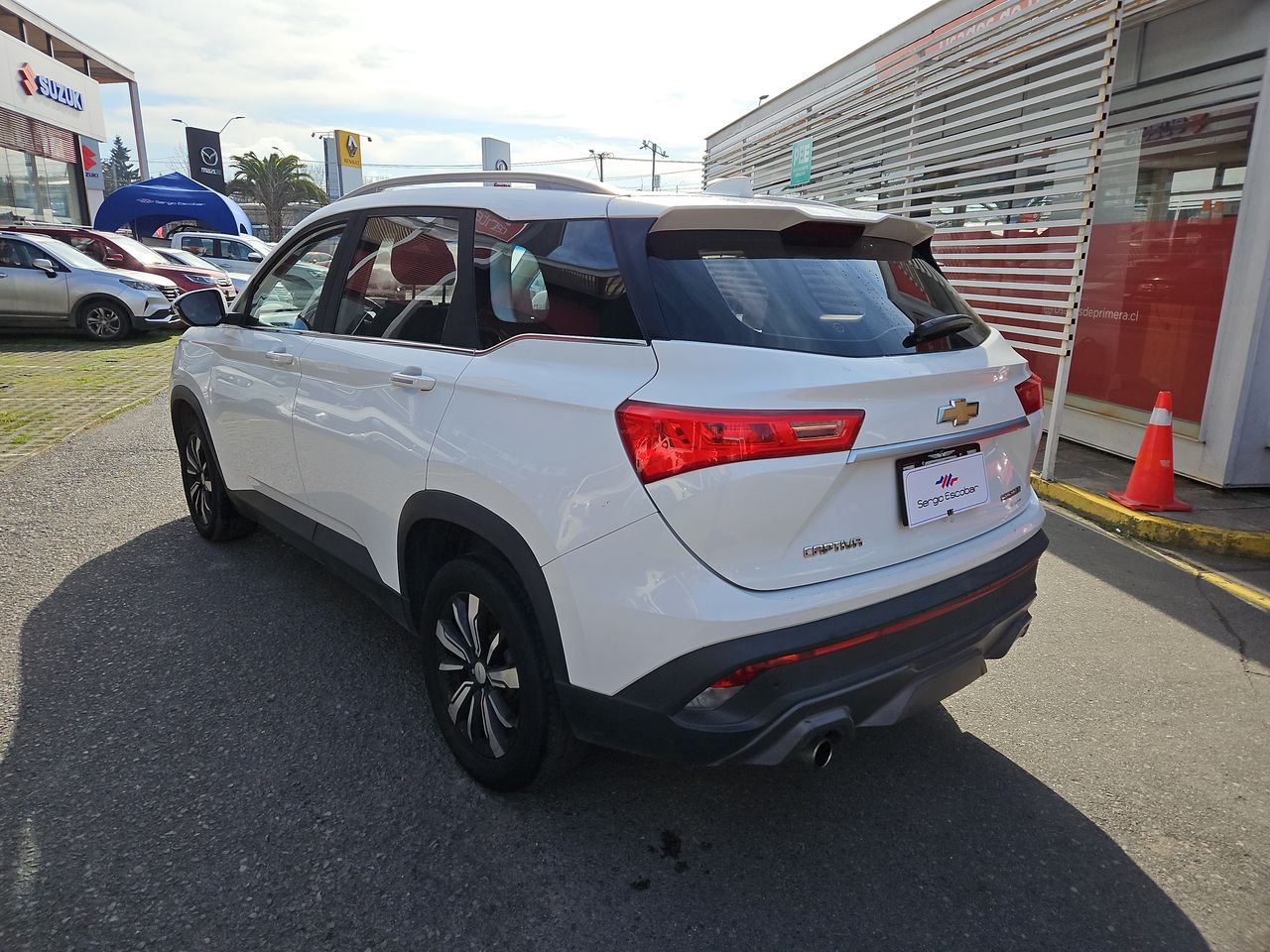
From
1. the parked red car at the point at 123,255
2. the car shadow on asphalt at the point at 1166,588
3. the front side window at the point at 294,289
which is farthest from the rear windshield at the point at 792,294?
the parked red car at the point at 123,255

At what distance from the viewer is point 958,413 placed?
233 cm

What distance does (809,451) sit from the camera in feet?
6.64

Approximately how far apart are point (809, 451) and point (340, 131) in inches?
2026

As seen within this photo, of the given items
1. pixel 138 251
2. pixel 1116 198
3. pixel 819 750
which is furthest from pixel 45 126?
pixel 819 750

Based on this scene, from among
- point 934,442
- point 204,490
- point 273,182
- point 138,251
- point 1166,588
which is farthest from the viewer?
point 273,182

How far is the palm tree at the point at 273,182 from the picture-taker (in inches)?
1897

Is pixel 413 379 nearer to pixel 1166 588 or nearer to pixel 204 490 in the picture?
pixel 204 490

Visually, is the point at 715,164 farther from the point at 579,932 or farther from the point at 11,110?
the point at 11,110

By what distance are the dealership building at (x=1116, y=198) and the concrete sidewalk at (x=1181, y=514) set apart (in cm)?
20

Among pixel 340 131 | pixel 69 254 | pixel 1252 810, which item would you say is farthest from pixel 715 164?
pixel 340 131

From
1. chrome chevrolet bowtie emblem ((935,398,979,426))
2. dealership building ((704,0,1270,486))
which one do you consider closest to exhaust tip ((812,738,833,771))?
chrome chevrolet bowtie emblem ((935,398,979,426))

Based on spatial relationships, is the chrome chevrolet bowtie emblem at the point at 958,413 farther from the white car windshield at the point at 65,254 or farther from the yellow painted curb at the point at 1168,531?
the white car windshield at the point at 65,254

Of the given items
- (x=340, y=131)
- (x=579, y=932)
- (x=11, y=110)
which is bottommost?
(x=579, y=932)

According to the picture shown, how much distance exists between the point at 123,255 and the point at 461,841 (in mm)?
15488
